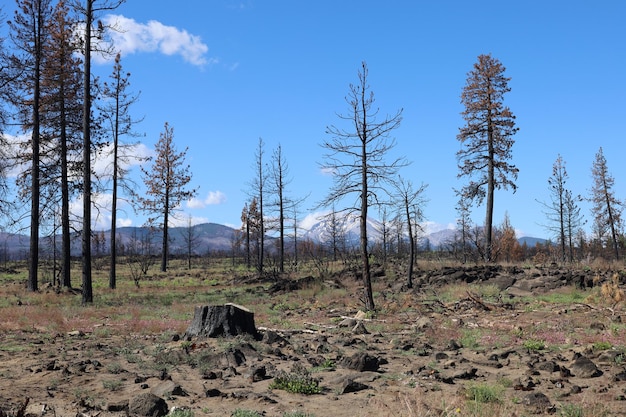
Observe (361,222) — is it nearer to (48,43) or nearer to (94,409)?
(94,409)

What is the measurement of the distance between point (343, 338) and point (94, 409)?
6.73 m

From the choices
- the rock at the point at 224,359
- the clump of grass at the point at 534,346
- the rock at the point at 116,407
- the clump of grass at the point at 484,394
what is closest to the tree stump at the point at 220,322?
the rock at the point at 224,359

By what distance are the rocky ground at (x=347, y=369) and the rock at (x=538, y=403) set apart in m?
0.02

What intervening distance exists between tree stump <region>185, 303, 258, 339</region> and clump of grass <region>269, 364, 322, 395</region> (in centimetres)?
406

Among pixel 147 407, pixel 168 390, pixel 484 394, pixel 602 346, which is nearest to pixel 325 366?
pixel 168 390

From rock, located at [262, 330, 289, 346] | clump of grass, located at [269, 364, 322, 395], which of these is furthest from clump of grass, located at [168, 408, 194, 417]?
rock, located at [262, 330, 289, 346]

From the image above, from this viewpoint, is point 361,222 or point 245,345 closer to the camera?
point 245,345

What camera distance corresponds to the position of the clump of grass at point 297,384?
711 cm

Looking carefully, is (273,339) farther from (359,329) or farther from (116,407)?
(116,407)

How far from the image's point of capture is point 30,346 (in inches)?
414

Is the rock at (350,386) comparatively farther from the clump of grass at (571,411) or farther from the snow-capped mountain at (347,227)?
the snow-capped mountain at (347,227)

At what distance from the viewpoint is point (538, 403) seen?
625 cm

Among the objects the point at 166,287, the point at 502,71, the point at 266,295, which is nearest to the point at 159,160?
the point at 166,287

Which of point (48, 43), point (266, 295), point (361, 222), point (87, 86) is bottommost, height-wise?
point (266, 295)
